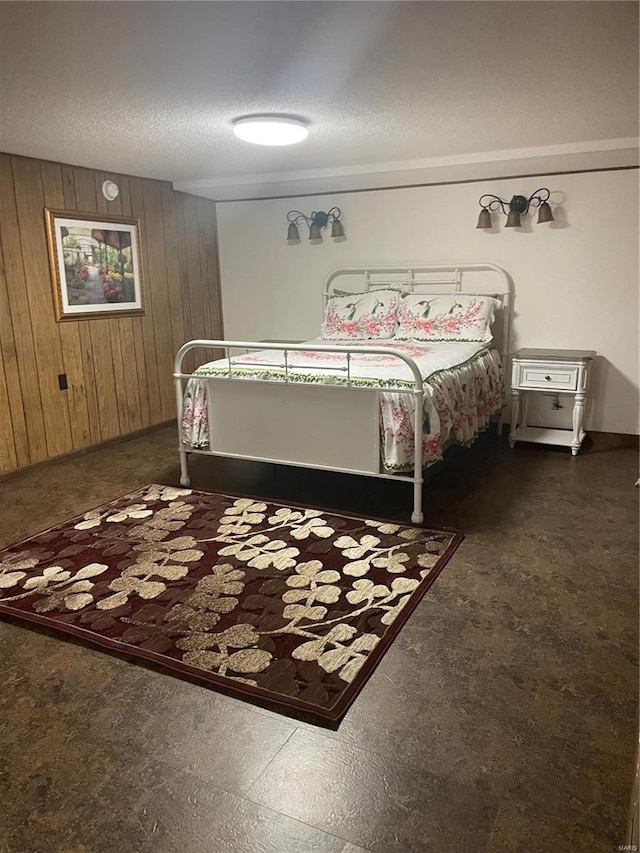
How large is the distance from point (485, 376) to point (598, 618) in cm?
211

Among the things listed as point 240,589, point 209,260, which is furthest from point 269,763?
point 209,260

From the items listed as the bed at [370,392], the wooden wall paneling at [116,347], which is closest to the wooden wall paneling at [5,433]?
the wooden wall paneling at [116,347]

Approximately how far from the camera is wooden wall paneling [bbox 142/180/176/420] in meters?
4.93

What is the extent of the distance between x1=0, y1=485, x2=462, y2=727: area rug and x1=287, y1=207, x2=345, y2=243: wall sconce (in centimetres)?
273

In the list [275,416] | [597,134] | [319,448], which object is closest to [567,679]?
[319,448]

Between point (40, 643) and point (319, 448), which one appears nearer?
point (40, 643)

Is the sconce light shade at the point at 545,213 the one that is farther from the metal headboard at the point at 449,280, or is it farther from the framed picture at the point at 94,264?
the framed picture at the point at 94,264

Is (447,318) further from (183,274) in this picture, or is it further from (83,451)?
(83,451)

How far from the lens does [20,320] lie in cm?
397

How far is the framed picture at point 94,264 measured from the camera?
4195 mm

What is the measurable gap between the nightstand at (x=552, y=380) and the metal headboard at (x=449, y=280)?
0.37 m

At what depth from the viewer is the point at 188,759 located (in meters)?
1.67

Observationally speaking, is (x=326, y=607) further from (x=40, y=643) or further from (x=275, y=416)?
(x=275, y=416)

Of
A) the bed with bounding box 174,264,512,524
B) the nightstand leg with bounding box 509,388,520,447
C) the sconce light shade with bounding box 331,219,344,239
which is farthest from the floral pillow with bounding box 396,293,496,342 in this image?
the sconce light shade with bounding box 331,219,344,239
